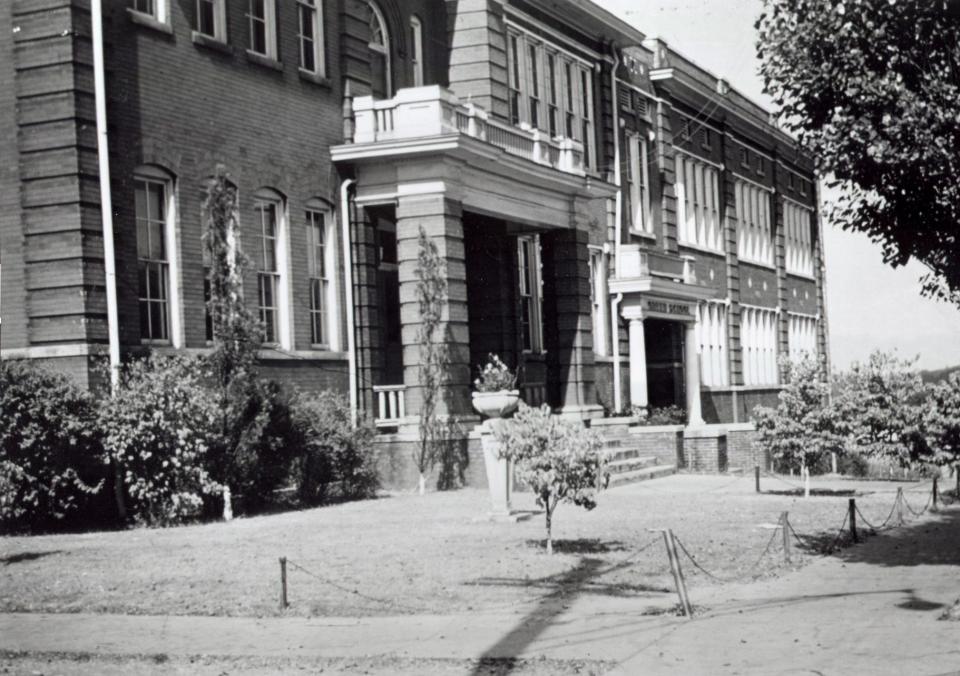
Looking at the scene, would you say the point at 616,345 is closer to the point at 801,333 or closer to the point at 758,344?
the point at 758,344

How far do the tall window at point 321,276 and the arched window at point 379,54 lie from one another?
3.37 meters

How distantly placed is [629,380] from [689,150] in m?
10.3

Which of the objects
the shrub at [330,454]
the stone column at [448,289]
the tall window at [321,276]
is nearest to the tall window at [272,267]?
the tall window at [321,276]

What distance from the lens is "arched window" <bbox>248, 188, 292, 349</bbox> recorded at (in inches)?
922

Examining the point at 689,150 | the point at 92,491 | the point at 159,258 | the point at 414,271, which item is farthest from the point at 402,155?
the point at 689,150

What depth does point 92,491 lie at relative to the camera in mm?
18484

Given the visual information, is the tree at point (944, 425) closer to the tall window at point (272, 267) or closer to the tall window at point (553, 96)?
the tall window at point (272, 267)

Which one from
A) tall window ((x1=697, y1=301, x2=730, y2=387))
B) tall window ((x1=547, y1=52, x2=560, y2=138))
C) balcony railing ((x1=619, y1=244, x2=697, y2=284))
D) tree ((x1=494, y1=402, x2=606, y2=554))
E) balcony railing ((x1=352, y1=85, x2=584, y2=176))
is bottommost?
tree ((x1=494, y1=402, x2=606, y2=554))

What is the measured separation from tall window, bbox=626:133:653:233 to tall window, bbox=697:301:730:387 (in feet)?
15.2

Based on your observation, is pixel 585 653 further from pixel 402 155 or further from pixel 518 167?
pixel 518 167

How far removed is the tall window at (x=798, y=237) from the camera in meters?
54.6

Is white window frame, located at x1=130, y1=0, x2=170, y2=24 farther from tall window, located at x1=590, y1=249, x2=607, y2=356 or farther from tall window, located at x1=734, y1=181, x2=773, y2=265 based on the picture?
tall window, located at x1=734, y1=181, x2=773, y2=265

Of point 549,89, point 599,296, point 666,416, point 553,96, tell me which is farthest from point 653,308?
point 549,89

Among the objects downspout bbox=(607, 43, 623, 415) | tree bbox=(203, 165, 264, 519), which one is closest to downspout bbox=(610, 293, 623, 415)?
downspout bbox=(607, 43, 623, 415)
